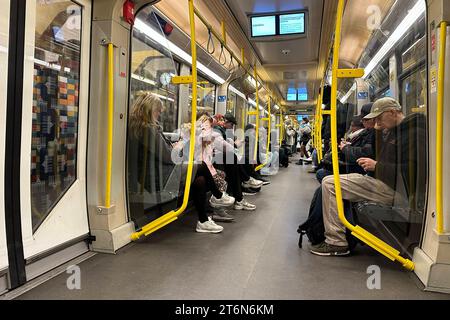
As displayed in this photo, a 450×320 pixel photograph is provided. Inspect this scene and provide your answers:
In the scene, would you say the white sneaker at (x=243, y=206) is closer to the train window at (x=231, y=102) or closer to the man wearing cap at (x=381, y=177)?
the man wearing cap at (x=381, y=177)

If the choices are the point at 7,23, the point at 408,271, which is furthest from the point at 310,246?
the point at 7,23

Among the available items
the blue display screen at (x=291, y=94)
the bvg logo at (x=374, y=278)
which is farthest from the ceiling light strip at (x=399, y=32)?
the blue display screen at (x=291, y=94)

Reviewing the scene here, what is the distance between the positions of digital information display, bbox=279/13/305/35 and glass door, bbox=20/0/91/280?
2927 millimetres

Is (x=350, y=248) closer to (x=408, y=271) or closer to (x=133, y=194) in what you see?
(x=408, y=271)

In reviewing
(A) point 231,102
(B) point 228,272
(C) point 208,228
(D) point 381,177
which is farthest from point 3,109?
(A) point 231,102

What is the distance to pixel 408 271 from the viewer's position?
236 centimetres

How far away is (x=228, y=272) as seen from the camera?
2.35 metres

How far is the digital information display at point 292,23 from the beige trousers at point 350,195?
9.24ft

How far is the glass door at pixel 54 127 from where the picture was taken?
2129 millimetres

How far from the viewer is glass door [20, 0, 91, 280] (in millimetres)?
2129

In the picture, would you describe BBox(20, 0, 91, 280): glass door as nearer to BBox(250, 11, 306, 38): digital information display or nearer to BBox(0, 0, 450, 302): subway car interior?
BBox(0, 0, 450, 302): subway car interior

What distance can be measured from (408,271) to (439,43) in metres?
1.57

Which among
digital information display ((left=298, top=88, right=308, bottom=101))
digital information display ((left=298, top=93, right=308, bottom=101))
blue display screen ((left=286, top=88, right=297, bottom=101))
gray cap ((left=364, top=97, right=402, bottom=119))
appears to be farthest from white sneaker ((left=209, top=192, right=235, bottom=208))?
digital information display ((left=298, top=93, right=308, bottom=101))
